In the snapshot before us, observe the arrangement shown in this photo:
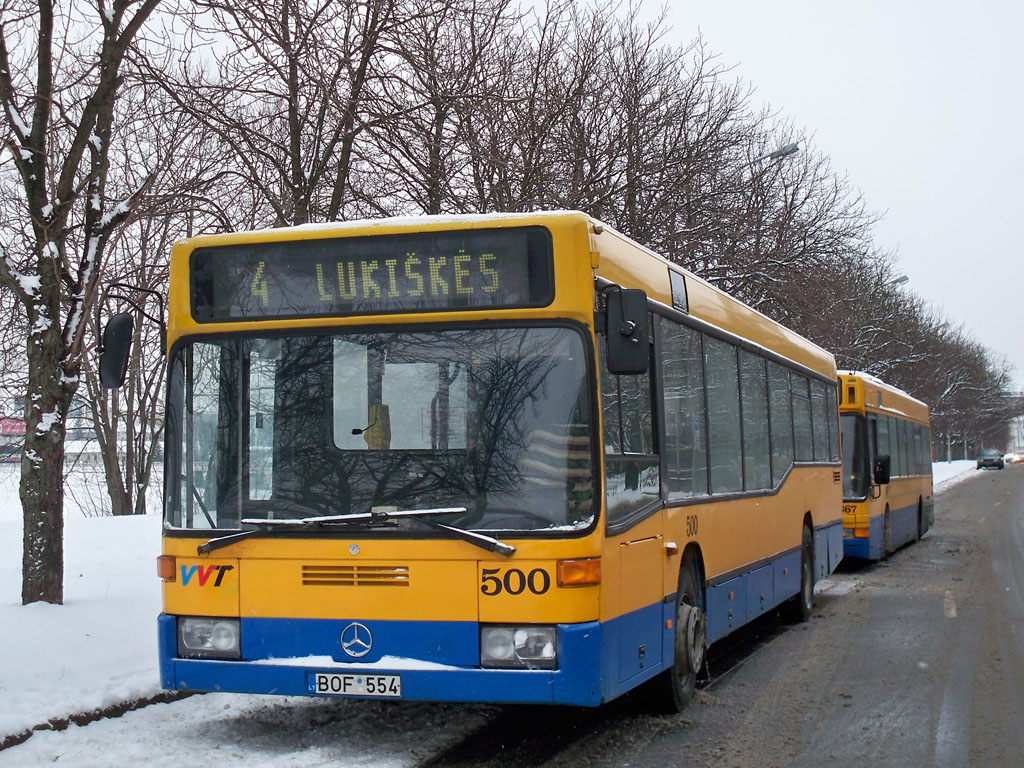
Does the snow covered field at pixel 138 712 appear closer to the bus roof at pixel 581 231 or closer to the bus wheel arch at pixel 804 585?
the bus roof at pixel 581 231

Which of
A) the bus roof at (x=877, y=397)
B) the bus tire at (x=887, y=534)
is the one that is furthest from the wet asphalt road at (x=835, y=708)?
the bus tire at (x=887, y=534)

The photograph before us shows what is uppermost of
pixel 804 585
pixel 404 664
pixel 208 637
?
pixel 208 637

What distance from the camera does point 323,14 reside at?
12.2m

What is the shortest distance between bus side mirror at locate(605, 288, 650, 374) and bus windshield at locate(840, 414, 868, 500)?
12.6 meters

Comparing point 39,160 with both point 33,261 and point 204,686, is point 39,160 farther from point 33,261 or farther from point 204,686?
point 204,686

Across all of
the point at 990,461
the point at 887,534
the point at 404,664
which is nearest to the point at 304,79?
the point at 404,664

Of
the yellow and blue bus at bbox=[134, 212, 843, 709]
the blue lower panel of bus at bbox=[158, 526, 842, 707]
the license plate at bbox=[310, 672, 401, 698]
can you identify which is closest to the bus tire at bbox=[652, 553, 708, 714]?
the yellow and blue bus at bbox=[134, 212, 843, 709]

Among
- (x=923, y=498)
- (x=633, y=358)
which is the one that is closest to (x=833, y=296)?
(x=923, y=498)

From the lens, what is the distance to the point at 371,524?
604 cm

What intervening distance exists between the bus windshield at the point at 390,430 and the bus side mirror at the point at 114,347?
1.52ft

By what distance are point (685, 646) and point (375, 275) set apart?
3120 millimetres

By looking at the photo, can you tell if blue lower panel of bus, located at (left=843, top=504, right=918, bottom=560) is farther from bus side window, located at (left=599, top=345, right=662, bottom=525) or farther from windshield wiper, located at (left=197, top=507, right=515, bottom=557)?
windshield wiper, located at (left=197, top=507, right=515, bottom=557)

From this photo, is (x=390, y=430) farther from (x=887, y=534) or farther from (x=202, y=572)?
(x=887, y=534)

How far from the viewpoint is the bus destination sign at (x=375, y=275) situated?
20.3 ft
